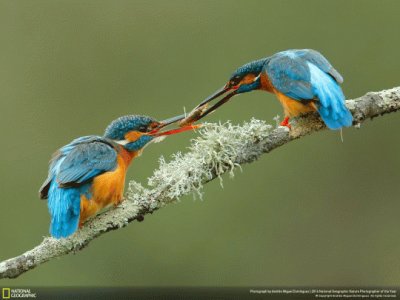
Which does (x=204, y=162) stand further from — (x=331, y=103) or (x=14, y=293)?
(x=14, y=293)

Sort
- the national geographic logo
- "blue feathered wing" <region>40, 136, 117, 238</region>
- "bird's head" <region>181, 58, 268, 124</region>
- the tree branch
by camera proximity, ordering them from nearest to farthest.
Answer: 1. the tree branch
2. "blue feathered wing" <region>40, 136, 117, 238</region>
3. "bird's head" <region>181, 58, 268, 124</region>
4. the national geographic logo

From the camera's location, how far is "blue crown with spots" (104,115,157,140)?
166 inches

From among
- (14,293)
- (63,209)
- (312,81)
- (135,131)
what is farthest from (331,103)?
(14,293)

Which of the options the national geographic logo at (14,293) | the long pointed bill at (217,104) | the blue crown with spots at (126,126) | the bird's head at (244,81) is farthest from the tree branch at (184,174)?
the national geographic logo at (14,293)

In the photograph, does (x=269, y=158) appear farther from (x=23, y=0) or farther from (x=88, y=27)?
(x=23, y=0)

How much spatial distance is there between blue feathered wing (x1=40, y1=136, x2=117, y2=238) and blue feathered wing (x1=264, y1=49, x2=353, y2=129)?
979 mm

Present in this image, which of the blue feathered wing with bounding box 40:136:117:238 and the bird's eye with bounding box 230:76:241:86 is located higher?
the bird's eye with bounding box 230:76:241:86

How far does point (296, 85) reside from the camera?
4.13 m

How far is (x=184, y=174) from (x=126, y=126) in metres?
0.72

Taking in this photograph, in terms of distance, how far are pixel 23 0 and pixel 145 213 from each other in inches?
121

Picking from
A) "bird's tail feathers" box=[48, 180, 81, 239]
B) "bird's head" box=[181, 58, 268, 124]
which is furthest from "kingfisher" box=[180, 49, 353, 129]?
"bird's tail feathers" box=[48, 180, 81, 239]

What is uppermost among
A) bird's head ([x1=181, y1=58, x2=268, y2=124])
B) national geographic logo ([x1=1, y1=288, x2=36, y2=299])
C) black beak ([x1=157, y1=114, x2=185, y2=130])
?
bird's head ([x1=181, y1=58, x2=268, y2=124])

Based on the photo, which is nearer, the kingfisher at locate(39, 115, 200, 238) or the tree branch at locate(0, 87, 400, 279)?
the tree branch at locate(0, 87, 400, 279)

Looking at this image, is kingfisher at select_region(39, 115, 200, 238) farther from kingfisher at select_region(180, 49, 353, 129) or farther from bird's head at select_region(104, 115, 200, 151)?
kingfisher at select_region(180, 49, 353, 129)
